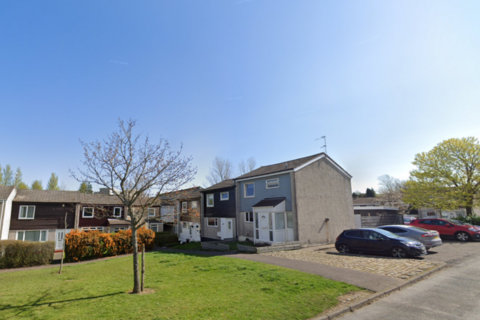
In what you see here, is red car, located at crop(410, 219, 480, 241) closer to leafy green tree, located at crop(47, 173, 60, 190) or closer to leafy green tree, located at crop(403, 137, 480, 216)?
leafy green tree, located at crop(403, 137, 480, 216)

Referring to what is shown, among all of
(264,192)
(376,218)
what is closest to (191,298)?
(264,192)

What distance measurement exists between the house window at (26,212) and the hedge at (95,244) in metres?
17.8

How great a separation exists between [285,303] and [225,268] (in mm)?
4825

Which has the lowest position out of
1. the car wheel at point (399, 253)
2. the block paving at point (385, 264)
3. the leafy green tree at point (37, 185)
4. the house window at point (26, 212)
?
the block paving at point (385, 264)

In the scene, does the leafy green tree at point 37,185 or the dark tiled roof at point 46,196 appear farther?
the leafy green tree at point 37,185

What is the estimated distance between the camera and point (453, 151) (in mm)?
28484

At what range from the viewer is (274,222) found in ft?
65.5

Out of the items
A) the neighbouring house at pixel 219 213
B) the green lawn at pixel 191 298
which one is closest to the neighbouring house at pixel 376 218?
the neighbouring house at pixel 219 213

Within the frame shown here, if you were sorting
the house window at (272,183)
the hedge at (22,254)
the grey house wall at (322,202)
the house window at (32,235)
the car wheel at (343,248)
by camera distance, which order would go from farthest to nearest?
the house window at (32,235) → the house window at (272,183) → the grey house wall at (322,202) → the hedge at (22,254) → the car wheel at (343,248)

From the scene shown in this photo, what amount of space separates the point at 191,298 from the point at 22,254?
17.4m

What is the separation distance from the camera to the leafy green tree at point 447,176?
88.6ft

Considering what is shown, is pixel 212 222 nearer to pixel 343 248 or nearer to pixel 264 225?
pixel 264 225

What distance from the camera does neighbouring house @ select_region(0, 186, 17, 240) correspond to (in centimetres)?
2795

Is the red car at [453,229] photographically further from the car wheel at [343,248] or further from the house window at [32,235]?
the house window at [32,235]
